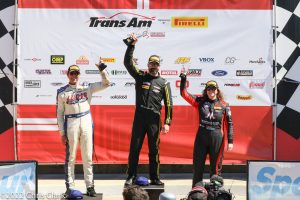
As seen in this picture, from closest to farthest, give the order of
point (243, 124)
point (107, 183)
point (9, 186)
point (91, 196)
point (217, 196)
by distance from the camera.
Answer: point (217, 196) → point (9, 186) → point (91, 196) → point (107, 183) → point (243, 124)

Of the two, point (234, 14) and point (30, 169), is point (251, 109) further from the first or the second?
point (30, 169)

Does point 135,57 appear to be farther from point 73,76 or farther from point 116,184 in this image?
point 73,76

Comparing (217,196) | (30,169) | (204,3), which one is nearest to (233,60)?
(204,3)

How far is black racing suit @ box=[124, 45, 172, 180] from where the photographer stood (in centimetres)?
627

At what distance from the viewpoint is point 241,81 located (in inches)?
322

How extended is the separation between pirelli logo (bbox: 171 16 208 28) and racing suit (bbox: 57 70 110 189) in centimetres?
247

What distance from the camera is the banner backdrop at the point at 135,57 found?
8086 mm

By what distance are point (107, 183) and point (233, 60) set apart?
270cm

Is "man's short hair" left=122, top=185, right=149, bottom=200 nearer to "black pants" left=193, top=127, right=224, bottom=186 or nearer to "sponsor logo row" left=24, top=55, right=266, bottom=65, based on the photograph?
"black pants" left=193, top=127, right=224, bottom=186

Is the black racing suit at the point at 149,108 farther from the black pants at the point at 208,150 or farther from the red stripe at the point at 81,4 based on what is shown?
the red stripe at the point at 81,4

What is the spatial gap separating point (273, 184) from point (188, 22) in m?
3.58

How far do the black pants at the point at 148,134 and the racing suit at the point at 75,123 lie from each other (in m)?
0.56

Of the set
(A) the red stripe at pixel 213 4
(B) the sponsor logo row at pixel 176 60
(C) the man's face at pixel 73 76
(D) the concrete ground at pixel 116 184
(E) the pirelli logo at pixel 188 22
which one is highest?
(A) the red stripe at pixel 213 4

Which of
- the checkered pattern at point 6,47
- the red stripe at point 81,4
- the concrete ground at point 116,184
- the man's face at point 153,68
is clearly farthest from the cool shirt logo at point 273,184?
the checkered pattern at point 6,47
